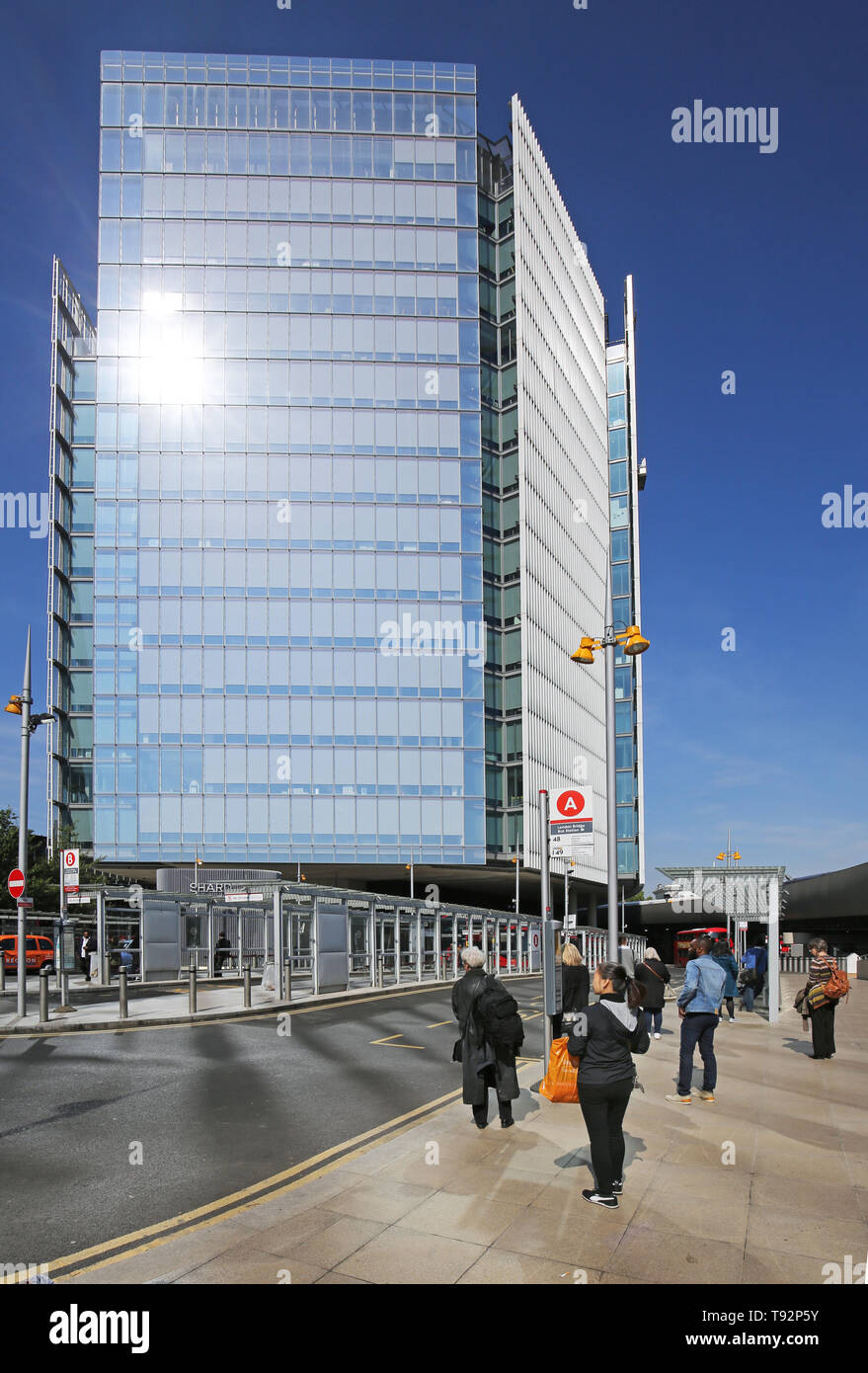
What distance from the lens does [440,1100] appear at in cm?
1154

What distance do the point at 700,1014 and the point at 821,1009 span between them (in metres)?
4.75

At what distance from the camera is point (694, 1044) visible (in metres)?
11.5

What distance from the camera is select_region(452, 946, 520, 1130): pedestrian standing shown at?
948cm

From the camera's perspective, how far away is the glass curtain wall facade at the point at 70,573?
73.8m

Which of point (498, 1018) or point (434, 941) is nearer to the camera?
point (498, 1018)

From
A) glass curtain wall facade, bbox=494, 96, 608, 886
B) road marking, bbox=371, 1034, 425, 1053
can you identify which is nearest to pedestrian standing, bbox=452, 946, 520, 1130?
road marking, bbox=371, 1034, 425, 1053

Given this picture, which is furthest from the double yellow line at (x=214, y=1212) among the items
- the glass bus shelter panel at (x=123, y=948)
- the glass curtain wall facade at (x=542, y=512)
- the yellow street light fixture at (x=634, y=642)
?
the glass curtain wall facade at (x=542, y=512)

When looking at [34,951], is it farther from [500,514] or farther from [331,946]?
[500,514]

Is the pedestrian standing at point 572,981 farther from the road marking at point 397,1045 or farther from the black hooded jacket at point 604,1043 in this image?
the black hooded jacket at point 604,1043

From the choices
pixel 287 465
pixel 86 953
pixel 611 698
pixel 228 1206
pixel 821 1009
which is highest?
pixel 287 465

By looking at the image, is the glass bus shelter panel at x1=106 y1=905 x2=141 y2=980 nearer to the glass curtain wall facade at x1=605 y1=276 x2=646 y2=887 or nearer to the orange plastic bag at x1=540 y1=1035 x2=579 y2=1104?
the orange plastic bag at x1=540 y1=1035 x2=579 y2=1104

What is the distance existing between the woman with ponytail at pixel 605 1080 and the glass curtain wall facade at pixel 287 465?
6180 cm

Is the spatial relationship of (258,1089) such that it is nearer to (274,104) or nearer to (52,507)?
(52,507)

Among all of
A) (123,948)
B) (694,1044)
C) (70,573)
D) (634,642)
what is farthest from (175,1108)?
(70,573)
